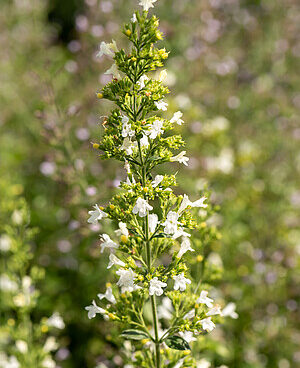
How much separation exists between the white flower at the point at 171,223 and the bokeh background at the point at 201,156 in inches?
30.2

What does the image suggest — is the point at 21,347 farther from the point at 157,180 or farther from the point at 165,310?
the point at 157,180

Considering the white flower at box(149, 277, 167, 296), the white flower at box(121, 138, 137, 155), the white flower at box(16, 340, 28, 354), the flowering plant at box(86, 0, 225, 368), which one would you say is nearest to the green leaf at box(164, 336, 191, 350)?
the flowering plant at box(86, 0, 225, 368)

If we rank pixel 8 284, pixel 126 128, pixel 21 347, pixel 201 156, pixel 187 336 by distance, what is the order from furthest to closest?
pixel 201 156, pixel 8 284, pixel 21 347, pixel 187 336, pixel 126 128

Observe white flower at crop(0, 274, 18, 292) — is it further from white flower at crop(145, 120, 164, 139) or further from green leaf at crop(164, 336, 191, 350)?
white flower at crop(145, 120, 164, 139)

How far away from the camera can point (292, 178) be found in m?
5.46

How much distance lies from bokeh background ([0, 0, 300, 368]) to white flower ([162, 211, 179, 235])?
77 centimetres

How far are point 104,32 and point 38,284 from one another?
328 cm

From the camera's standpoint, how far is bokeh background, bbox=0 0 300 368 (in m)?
3.63

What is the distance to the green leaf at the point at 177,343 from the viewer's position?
173 cm

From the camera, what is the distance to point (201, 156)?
518 cm

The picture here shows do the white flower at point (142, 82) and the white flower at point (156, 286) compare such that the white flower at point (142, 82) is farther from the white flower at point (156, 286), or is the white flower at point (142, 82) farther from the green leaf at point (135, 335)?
the green leaf at point (135, 335)

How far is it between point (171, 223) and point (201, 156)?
11.9ft

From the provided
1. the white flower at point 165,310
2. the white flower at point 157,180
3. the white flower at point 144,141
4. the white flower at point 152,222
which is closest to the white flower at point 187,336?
the white flower at point 165,310

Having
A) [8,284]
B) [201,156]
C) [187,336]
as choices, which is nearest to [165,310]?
[187,336]
